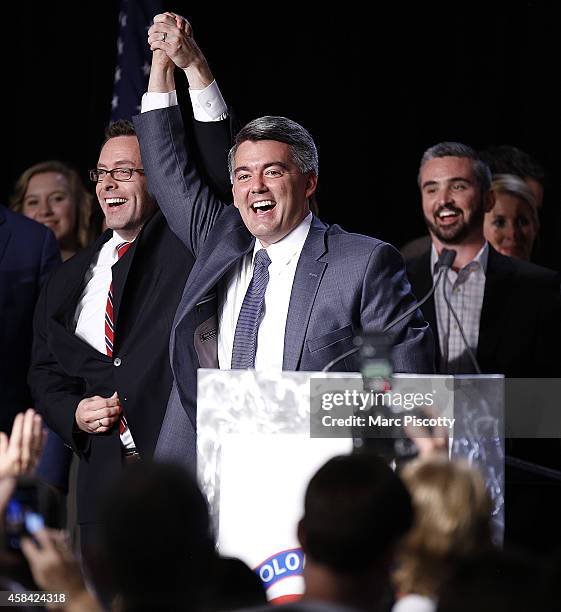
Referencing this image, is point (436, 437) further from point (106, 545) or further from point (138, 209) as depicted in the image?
point (138, 209)

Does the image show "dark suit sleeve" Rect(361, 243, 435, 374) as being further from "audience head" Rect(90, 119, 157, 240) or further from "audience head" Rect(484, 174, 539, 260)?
"audience head" Rect(484, 174, 539, 260)

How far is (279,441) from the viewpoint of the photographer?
2758 mm

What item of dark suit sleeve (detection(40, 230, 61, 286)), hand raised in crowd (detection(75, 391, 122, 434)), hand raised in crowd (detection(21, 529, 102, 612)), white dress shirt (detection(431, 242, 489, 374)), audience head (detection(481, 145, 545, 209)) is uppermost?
audience head (detection(481, 145, 545, 209))

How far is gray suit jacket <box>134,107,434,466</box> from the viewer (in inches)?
132

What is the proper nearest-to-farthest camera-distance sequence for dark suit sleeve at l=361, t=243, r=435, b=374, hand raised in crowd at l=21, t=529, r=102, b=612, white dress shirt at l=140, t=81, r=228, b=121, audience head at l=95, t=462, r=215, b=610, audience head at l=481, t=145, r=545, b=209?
1. audience head at l=95, t=462, r=215, b=610
2. hand raised in crowd at l=21, t=529, r=102, b=612
3. dark suit sleeve at l=361, t=243, r=435, b=374
4. white dress shirt at l=140, t=81, r=228, b=121
5. audience head at l=481, t=145, r=545, b=209

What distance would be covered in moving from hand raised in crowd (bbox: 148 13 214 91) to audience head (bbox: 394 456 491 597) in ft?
6.06

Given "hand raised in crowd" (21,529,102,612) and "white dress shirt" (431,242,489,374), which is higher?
"white dress shirt" (431,242,489,374)

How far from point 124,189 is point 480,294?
1.41 meters

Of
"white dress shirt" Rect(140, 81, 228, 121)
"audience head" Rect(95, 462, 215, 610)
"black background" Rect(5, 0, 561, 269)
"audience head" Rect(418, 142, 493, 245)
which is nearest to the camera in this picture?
"audience head" Rect(95, 462, 215, 610)

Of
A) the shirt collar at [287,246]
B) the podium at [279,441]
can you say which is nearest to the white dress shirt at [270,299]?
the shirt collar at [287,246]

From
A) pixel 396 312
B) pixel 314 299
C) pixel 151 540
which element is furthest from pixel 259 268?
pixel 151 540

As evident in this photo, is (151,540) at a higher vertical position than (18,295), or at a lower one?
lower

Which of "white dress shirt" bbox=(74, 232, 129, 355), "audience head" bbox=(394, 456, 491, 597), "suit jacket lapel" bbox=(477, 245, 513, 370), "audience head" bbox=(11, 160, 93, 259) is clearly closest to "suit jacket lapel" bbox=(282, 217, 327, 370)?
"white dress shirt" bbox=(74, 232, 129, 355)

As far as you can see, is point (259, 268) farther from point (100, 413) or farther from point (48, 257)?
point (48, 257)
